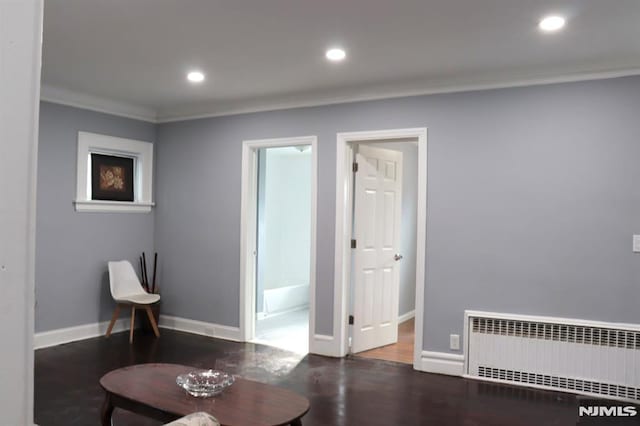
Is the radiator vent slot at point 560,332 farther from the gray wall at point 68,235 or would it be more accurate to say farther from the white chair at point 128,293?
the gray wall at point 68,235

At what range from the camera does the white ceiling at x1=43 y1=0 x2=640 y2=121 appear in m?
2.91

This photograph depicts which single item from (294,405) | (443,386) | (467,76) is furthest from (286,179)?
(294,405)

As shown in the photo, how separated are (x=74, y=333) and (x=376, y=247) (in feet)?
10.4

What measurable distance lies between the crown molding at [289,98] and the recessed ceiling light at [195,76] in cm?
81

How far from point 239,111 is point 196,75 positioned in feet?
3.44

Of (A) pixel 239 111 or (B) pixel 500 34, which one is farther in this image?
(A) pixel 239 111

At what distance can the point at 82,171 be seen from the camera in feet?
17.2

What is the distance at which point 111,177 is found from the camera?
562 cm

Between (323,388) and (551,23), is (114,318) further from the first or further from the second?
(551,23)

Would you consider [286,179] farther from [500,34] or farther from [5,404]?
[5,404]

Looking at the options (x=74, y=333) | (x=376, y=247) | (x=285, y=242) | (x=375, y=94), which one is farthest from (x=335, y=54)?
(x=285, y=242)

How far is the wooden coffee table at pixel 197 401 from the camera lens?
2.32 m

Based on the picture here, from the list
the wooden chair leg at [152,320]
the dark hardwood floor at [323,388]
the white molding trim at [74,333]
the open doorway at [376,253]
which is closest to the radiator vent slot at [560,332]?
the dark hardwood floor at [323,388]

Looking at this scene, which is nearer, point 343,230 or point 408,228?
point 343,230
